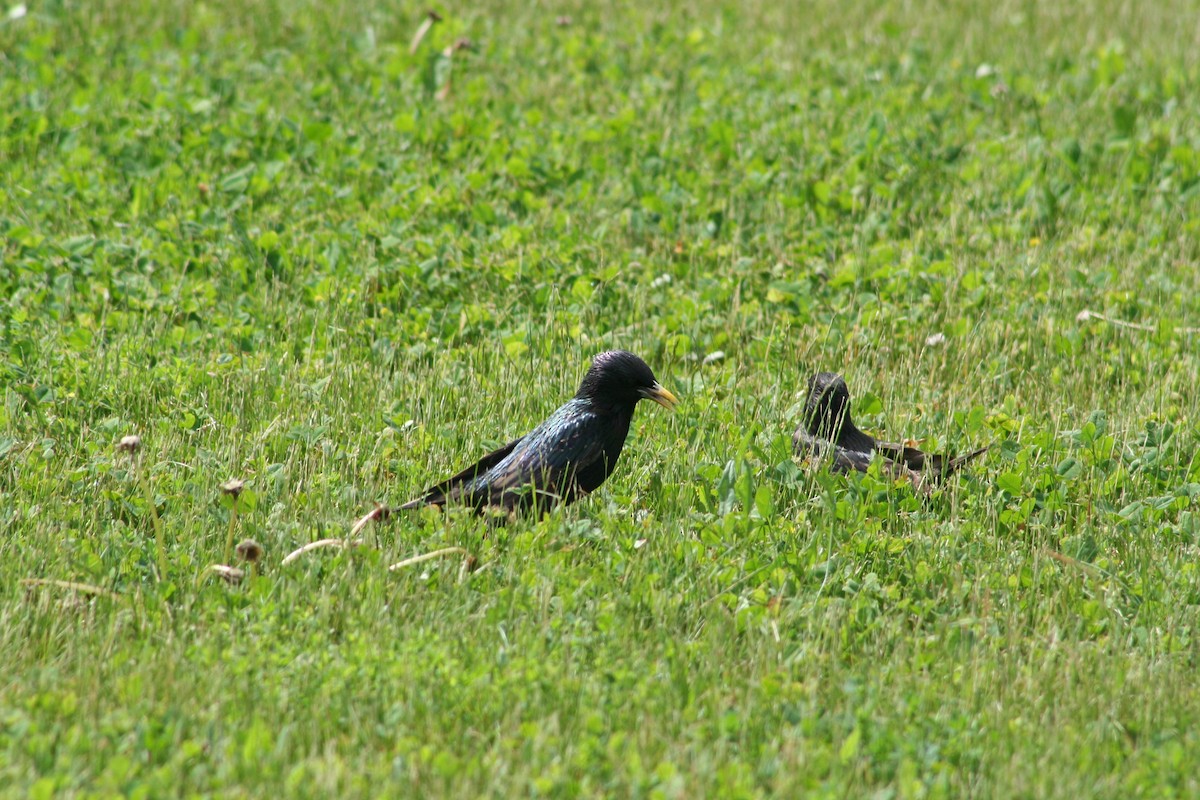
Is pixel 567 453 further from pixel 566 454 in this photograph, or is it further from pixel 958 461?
pixel 958 461

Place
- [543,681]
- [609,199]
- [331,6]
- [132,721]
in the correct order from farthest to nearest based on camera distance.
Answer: [331,6]
[609,199]
[543,681]
[132,721]

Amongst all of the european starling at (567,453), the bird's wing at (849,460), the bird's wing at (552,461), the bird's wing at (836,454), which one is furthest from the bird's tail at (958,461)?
the bird's wing at (552,461)

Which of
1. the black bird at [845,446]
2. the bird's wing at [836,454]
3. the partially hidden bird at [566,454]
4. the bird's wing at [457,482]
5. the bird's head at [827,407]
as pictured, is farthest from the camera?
the bird's head at [827,407]

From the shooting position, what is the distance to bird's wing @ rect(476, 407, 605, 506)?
225 inches

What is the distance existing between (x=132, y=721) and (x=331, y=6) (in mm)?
9043

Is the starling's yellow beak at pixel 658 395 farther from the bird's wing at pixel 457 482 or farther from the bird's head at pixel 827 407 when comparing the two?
the bird's head at pixel 827 407

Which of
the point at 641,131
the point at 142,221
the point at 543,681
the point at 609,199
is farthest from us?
the point at 641,131

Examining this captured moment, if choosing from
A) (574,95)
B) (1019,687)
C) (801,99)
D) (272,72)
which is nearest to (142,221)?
(272,72)

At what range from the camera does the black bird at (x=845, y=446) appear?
610 centimetres

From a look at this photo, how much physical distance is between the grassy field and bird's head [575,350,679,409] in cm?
37

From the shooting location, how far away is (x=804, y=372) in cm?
750

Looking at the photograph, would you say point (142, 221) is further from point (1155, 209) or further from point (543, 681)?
point (1155, 209)

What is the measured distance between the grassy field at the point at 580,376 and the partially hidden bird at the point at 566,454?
165 mm

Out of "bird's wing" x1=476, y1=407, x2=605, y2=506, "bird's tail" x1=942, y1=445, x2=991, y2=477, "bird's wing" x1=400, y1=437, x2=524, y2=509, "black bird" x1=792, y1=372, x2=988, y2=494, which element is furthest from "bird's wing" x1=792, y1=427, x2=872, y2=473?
"bird's wing" x1=400, y1=437, x2=524, y2=509
